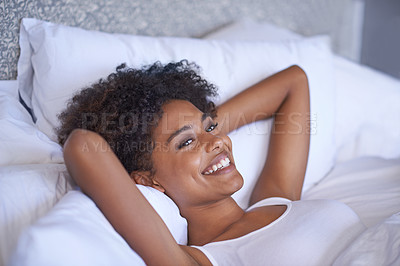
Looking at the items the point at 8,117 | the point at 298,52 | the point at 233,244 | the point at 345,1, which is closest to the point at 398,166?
the point at 298,52

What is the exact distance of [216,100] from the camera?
1216mm

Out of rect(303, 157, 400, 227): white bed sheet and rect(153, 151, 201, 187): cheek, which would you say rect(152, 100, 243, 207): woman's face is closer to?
rect(153, 151, 201, 187): cheek

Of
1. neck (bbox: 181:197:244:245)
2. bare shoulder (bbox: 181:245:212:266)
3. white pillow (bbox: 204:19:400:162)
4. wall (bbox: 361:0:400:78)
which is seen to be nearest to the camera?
bare shoulder (bbox: 181:245:212:266)

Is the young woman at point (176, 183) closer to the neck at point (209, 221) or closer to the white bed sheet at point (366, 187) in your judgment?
the neck at point (209, 221)

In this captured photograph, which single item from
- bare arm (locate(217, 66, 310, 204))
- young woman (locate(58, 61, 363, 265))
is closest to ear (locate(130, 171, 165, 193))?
young woman (locate(58, 61, 363, 265))

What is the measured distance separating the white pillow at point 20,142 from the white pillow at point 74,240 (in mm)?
231

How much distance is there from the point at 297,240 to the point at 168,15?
39.7 inches

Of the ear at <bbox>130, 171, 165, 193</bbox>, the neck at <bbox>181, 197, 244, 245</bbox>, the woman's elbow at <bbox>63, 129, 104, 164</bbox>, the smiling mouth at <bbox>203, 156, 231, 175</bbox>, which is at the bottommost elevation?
the neck at <bbox>181, 197, 244, 245</bbox>

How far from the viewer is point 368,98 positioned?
1567 millimetres

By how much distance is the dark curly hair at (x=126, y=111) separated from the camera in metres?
0.92

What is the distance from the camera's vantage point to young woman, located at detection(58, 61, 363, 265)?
2.40 feet

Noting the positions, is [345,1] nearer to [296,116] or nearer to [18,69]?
[296,116]

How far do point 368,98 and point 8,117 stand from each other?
1354 millimetres

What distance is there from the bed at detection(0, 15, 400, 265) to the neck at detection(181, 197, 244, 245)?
0.16 ft
